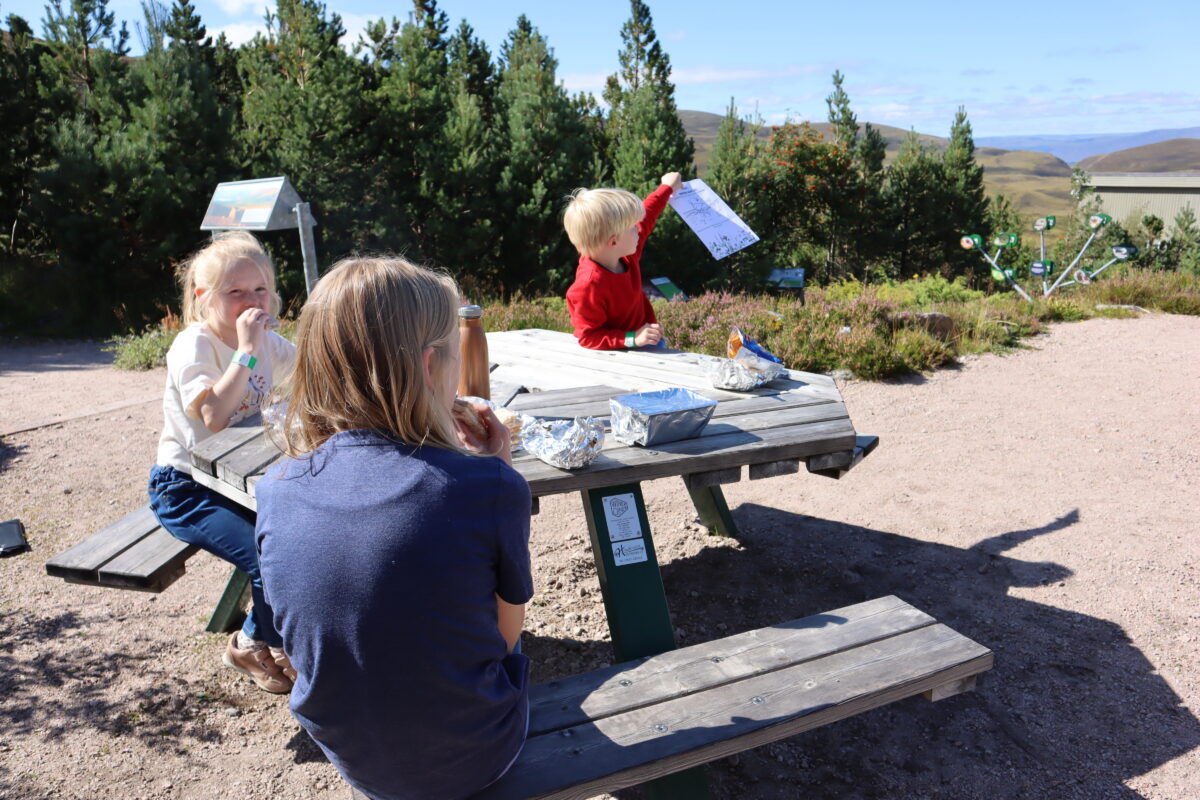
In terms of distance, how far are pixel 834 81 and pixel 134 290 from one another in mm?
14151

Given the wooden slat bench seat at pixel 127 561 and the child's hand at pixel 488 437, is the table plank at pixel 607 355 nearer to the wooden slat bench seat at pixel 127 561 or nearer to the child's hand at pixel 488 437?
the child's hand at pixel 488 437

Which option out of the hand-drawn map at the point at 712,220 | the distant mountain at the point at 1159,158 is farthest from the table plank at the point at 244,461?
the distant mountain at the point at 1159,158

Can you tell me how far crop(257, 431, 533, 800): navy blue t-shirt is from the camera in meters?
1.36

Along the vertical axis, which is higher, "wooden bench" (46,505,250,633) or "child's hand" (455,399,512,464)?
"child's hand" (455,399,512,464)

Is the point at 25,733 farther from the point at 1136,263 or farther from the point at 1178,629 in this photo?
the point at 1136,263

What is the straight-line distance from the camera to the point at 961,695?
9.37ft

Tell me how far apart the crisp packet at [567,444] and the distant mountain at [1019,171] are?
105 meters

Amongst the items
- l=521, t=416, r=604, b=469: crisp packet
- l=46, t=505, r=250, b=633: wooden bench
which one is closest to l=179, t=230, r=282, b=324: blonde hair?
l=46, t=505, r=250, b=633: wooden bench

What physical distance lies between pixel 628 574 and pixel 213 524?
4.34 feet

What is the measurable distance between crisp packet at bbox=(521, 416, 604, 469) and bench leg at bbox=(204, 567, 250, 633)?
1.54 meters

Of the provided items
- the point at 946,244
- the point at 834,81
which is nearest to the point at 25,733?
the point at 834,81

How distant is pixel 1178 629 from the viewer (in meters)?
3.22

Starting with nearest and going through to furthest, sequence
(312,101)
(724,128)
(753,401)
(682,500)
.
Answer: (753,401), (682,500), (312,101), (724,128)

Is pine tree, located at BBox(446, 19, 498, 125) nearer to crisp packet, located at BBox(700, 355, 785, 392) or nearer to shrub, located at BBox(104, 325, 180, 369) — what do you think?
shrub, located at BBox(104, 325, 180, 369)
